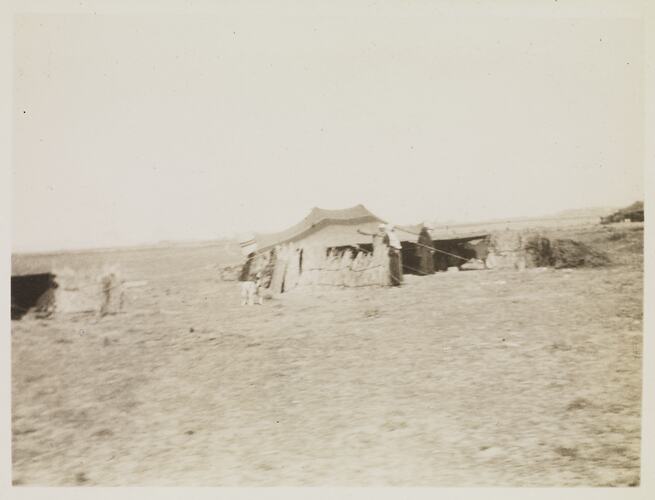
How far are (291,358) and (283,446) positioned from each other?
34 cm

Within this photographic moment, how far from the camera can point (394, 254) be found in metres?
2.15

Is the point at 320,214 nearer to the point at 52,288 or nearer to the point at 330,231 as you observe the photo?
the point at 330,231

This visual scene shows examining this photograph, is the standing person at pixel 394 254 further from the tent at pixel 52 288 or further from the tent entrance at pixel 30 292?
the tent entrance at pixel 30 292

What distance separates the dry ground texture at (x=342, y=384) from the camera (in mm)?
2033

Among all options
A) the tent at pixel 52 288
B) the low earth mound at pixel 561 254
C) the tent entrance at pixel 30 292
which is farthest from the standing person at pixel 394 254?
the tent entrance at pixel 30 292

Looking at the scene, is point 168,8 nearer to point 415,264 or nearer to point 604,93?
point 415,264

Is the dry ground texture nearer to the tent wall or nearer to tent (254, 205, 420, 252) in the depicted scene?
the tent wall

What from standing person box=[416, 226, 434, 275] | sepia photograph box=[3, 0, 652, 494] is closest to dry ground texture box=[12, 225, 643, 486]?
sepia photograph box=[3, 0, 652, 494]

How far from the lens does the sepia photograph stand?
2068 mm

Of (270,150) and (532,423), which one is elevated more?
(270,150)

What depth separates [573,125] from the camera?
213cm

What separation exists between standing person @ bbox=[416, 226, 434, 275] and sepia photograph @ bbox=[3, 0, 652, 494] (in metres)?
0.02

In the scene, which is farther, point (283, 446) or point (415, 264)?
point (415, 264)

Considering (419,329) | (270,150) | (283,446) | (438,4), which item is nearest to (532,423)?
(419,329)
